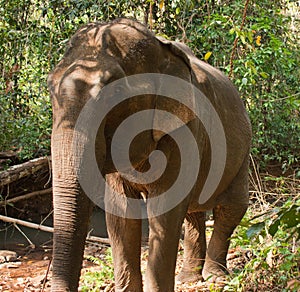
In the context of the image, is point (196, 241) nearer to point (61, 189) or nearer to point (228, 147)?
point (228, 147)

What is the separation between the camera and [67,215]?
9.95 feet

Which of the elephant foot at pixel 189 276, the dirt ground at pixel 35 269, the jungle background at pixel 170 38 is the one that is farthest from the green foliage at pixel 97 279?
the jungle background at pixel 170 38

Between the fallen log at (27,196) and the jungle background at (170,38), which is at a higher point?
the jungle background at (170,38)

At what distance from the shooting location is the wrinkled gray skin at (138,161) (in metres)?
3.06

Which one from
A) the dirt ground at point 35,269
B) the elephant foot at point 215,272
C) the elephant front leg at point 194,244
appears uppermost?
the elephant front leg at point 194,244

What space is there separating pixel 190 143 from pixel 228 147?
1021mm

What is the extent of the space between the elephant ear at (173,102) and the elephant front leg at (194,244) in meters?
1.78

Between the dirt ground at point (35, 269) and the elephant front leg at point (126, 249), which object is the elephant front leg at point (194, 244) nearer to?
the dirt ground at point (35, 269)

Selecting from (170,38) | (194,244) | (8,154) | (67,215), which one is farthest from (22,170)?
(67,215)

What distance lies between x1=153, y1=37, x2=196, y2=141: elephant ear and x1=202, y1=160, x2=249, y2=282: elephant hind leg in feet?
5.14

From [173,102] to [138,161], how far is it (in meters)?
0.43

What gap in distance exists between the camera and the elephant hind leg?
5.30 m

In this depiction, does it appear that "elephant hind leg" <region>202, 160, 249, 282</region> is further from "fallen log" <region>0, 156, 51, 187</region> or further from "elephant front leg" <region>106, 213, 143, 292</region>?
"fallen log" <region>0, 156, 51, 187</region>

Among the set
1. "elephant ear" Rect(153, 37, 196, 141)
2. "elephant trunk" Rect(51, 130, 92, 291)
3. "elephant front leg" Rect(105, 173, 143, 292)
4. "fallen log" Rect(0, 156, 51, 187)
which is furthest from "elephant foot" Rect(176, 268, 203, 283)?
"fallen log" Rect(0, 156, 51, 187)
